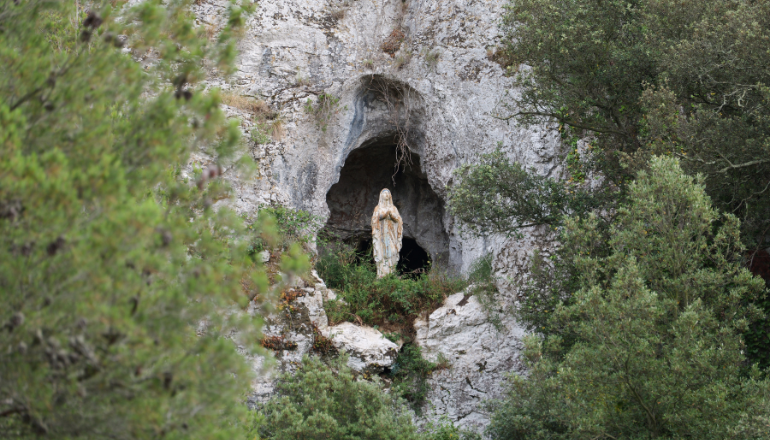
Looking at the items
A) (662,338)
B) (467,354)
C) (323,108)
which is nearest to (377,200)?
(323,108)

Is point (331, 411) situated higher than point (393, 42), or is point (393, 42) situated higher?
point (393, 42)

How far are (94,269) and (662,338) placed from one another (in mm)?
6551

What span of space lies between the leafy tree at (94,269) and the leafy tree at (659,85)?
769 centimetres

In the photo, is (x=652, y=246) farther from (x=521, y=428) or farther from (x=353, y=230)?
(x=353, y=230)

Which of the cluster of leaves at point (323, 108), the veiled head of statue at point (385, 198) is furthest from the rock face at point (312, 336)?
the cluster of leaves at point (323, 108)

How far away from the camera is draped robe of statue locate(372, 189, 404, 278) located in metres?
13.9

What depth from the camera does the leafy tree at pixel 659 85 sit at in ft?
29.7

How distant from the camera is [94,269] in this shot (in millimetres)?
3334

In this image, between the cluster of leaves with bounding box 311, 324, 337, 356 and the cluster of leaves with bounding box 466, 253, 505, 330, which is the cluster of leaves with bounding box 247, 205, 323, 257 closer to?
the cluster of leaves with bounding box 311, 324, 337, 356

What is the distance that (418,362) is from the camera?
11.7m

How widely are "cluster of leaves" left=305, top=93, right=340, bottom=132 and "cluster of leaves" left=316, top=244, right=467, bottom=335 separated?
11.4 feet

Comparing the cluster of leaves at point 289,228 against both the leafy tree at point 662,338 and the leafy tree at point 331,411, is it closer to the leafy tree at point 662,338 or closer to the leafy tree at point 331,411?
the leafy tree at point 331,411

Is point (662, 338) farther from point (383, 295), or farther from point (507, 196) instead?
point (383, 295)

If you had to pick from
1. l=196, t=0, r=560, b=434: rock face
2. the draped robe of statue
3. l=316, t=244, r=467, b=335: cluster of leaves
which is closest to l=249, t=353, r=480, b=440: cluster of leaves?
l=316, t=244, r=467, b=335: cluster of leaves
